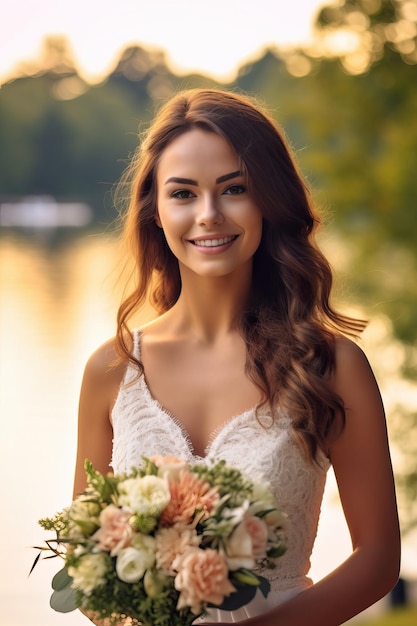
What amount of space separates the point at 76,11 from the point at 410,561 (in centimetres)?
2582

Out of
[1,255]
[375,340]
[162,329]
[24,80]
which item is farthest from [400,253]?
[24,80]

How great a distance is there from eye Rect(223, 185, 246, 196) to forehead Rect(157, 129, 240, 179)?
4 centimetres

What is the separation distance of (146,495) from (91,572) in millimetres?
161

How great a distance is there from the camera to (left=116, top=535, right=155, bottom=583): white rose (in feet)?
6.71

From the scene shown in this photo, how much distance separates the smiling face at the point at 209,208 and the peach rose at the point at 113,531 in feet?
2.17

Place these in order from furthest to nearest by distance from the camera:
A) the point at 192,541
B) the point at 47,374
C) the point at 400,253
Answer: the point at 47,374, the point at 400,253, the point at 192,541

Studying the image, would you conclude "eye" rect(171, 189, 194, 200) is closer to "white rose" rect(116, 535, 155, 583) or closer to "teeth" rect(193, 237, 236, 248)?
"teeth" rect(193, 237, 236, 248)

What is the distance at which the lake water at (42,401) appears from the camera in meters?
14.1

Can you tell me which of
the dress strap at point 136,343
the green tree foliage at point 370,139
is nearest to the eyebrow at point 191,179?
the dress strap at point 136,343

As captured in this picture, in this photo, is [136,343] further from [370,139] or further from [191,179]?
[370,139]

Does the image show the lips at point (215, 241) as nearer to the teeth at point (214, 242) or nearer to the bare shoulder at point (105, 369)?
the teeth at point (214, 242)

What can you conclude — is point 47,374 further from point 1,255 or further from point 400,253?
point 1,255

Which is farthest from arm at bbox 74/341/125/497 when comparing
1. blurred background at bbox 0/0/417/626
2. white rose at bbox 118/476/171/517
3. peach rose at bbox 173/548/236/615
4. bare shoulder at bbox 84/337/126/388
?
peach rose at bbox 173/548/236/615

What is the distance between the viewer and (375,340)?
→ 1595 cm
